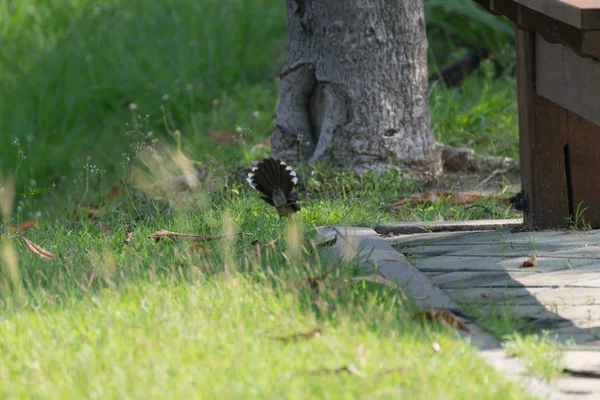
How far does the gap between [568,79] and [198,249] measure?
1525 mm

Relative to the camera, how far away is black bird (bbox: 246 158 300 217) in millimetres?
3805

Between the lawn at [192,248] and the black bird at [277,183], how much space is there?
10cm

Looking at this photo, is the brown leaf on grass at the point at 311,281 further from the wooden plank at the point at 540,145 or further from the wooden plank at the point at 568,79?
the wooden plank at the point at 540,145

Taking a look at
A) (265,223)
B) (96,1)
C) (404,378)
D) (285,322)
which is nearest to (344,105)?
(265,223)

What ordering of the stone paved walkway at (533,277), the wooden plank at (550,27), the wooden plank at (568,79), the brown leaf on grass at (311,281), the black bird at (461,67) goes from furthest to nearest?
the black bird at (461,67)
the wooden plank at (568,79)
the brown leaf on grass at (311,281)
the wooden plank at (550,27)
the stone paved walkway at (533,277)

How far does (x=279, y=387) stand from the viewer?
6.77ft

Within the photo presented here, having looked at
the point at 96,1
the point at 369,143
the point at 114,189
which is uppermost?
the point at 96,1

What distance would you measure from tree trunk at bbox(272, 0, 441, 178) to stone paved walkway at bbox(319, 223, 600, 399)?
1.08m

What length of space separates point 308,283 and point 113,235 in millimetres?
1393

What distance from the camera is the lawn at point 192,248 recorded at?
218 cm

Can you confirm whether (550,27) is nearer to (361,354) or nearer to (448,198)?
(361,354)

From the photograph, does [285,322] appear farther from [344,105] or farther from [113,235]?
[344,105]

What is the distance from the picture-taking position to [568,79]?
3.20 meters

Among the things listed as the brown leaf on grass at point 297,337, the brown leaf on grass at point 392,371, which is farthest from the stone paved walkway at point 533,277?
the brown leaf on grass at point 297,337
